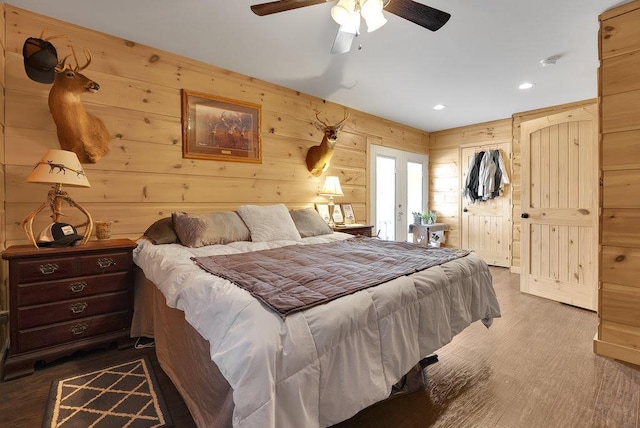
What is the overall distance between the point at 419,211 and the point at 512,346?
11.8 ft

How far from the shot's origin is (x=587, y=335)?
8.11 ft

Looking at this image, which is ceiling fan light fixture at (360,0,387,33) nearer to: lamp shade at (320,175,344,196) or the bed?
the bed

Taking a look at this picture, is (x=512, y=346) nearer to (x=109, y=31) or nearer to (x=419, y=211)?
(x=419, y=211)

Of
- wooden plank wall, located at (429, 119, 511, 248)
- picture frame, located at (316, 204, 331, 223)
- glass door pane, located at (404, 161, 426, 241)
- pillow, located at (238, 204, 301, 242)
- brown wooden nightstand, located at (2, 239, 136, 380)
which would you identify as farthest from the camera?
glass door pane, located at (404, 161, 426, 241)

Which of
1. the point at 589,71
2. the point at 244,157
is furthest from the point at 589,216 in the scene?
the point at 244,157

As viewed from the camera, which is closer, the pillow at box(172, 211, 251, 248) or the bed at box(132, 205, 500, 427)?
the bed at box(132, 205, 500, 427)

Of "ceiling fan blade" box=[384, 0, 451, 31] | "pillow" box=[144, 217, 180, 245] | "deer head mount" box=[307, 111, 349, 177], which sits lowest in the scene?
"pillow" box=[144, 217, 180, 245]

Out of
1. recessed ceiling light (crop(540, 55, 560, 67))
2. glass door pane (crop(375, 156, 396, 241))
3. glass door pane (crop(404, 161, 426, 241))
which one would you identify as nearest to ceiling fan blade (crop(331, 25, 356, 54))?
recessed ceiling light (crop(540, 55, 560, 67))

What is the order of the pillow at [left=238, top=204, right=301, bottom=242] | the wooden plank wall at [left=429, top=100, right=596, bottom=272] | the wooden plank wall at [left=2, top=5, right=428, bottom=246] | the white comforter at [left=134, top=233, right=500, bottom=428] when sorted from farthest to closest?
the wooden plank wall at [left=429, top=100, right=596, bottom=272] < the pillow at [left=238, top=204, right=301, bottom=242] < the wooden plank wall at [left=2, top=5, right=428, bottom=246] < the white comforter at [left=134, top=233, right=500, bottom=428]

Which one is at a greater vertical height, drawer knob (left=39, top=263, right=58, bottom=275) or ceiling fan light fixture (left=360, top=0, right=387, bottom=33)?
ceiling fan light fixture (left=360, top=0, right=387, bottom=33)

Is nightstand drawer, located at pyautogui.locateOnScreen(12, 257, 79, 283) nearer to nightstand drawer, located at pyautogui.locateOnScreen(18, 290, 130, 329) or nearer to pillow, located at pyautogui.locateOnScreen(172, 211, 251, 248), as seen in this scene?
nightstand drawer, located at pyautogui.locateOnScreen(18, 290, 130, 329)

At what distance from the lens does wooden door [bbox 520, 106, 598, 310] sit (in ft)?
9.95

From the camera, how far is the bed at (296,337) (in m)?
0.96

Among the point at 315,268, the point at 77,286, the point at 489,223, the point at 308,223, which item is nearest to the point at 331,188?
the point at 308,223
